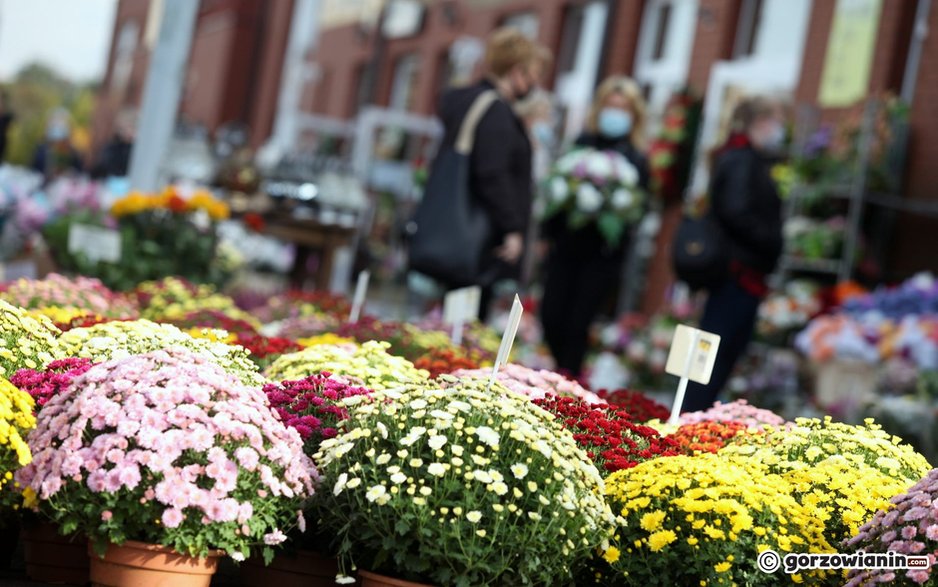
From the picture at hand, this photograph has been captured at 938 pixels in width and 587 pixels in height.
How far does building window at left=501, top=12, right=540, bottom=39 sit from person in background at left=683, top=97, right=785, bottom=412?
441 inches

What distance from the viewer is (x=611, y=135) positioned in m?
8.42

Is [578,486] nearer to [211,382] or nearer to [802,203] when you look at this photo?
[211,382]

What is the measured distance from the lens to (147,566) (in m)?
3.26

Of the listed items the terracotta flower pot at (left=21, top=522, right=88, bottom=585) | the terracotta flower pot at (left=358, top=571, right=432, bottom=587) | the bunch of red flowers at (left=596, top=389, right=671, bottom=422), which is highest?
the bunch of red flowers at (left=596, top=389, right=671, bottom=422)

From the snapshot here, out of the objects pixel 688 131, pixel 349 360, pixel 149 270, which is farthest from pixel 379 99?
pixel 349 360

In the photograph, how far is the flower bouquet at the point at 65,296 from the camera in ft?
19.2

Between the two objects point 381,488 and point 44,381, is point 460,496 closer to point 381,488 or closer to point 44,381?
point 381,488

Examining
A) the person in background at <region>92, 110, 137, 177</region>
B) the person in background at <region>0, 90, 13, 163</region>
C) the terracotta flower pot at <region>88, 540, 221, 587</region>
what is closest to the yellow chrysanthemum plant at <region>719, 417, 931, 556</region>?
the terracotta flower pot at <region>88, 540, 221, 587</region>

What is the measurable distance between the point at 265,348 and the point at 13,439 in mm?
1806

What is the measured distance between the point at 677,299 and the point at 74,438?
34.2ft

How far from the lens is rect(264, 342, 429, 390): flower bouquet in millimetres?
4332

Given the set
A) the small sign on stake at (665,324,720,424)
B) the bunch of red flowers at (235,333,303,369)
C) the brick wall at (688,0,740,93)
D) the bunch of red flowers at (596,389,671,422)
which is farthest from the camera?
the brick wall at (688,0,740,93)

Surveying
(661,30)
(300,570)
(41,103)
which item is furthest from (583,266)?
(41,103)

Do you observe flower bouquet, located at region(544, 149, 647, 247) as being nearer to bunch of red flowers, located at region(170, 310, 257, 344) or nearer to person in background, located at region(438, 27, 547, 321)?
person in background, located at region(438, 27, 547, 321)
